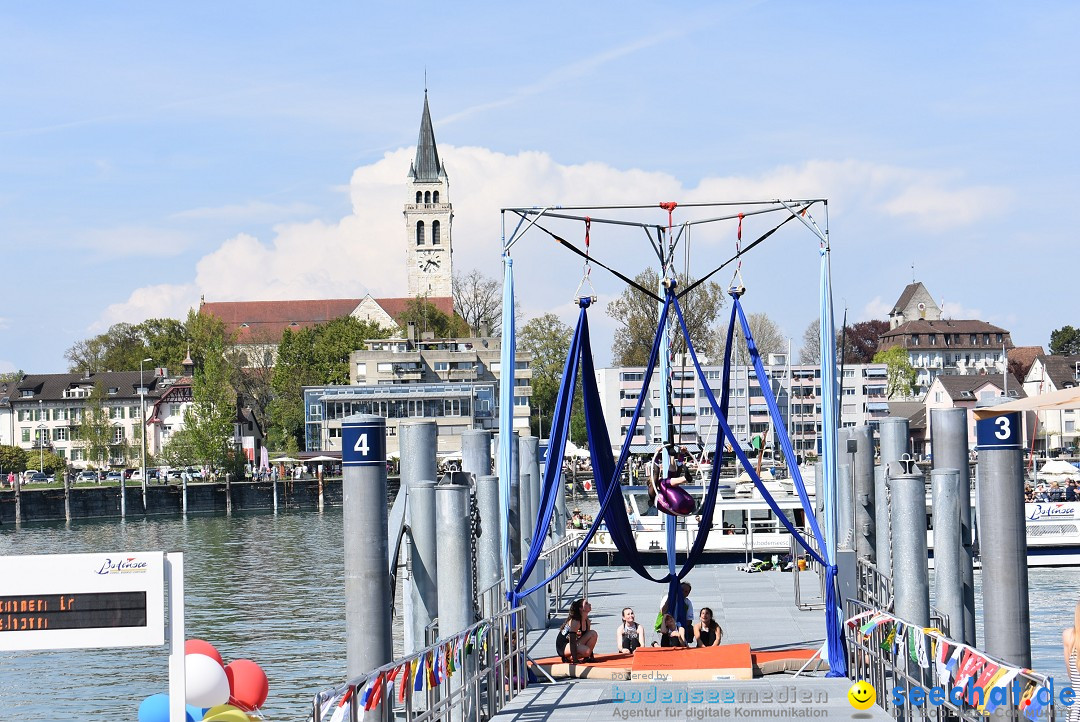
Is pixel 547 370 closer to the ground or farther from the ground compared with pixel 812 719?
farther from the ground

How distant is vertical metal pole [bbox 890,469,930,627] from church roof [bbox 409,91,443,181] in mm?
174270

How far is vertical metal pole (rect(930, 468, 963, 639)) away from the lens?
52.2ft

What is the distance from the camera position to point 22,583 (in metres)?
9.91

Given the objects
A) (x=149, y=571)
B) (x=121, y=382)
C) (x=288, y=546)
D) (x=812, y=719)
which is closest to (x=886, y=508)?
(x=812, y=719)

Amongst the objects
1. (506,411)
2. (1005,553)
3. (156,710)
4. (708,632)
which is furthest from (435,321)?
(1005,553)

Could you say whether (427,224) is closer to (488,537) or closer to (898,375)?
(898,375)

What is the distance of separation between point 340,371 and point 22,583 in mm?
116192

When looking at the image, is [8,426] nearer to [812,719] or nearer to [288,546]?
[288,546]

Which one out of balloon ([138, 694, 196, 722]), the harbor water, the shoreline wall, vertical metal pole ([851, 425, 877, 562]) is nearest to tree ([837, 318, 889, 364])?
the shoreline wall

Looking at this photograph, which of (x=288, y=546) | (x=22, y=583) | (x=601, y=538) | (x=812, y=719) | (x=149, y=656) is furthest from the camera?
(x=288, y=546)

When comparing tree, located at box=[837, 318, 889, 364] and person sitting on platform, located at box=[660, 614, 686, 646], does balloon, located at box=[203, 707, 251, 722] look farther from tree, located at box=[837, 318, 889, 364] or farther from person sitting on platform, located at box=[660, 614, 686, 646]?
tree, located at box=[837, 318, 889, 364]

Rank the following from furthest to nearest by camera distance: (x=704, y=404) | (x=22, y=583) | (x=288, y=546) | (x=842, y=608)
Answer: (x=704, y=404) → (x=288, y=546) → (x=842, y=608) → (x=22, y=583)

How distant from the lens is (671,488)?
18844 millimetres

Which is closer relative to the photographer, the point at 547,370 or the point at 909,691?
the point at 909,691
